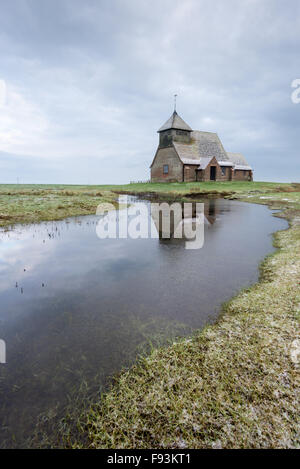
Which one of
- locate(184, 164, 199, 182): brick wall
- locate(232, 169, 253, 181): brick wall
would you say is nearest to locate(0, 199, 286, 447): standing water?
locate(184, 164, 199, 182): brick wall

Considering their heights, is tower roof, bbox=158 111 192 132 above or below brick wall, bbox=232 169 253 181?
above

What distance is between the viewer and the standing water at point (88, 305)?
4.00m

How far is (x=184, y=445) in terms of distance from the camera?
9.84ft

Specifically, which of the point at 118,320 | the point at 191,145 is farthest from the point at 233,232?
the point at 191,145

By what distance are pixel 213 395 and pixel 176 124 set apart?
2727 inches

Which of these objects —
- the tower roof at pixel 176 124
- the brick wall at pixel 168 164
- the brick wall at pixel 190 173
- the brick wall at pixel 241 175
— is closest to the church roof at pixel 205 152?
the brick wall at pixel 190 173

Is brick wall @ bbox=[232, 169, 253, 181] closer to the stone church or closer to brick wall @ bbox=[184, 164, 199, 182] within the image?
the stone church

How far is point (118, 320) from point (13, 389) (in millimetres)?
2617

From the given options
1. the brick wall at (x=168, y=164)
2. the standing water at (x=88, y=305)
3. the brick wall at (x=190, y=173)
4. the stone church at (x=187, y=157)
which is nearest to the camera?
the standing water at (x=88, y=305)

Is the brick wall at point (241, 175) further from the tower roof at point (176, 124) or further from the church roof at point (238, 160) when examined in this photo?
the tower roof at point (176, 124)

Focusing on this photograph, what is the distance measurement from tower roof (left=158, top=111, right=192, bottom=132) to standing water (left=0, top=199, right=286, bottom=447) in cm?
5826

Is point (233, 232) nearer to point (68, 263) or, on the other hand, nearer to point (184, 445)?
point (68, 263)

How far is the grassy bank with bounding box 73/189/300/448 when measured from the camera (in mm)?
3082

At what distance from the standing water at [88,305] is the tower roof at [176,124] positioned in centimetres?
5826
